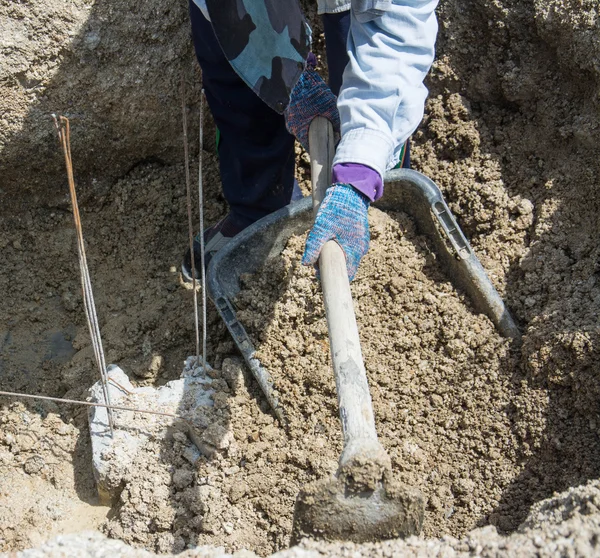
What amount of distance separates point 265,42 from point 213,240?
76 cm

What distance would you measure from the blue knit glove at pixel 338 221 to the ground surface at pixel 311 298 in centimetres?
41

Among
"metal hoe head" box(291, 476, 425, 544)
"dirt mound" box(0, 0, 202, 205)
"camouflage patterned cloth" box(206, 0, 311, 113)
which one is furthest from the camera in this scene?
"dirt mound" box(0, 0, 202, 205)

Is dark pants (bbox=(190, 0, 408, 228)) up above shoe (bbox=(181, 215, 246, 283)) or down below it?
above

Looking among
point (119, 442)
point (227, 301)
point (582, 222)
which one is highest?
point (582, 222)

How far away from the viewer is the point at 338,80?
209 cm

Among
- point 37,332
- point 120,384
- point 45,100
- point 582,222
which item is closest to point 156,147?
point 45,100

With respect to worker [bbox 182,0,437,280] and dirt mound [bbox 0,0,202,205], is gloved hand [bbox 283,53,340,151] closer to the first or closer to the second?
worker [bbox 182,0,437,280]

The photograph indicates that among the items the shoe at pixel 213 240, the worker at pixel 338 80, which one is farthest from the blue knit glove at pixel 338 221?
the shoe at pixel 213 240

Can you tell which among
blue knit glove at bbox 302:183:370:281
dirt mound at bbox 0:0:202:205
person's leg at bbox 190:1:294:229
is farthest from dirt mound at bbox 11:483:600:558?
dirt mound at bbox 0:0:202:205

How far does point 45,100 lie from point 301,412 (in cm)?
128

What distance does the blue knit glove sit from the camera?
5.23 feet

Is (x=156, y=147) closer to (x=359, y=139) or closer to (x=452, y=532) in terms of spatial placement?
(x=359, y=139)

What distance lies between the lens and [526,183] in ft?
7.32

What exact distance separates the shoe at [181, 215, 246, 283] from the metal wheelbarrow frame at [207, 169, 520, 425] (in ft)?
0.62
